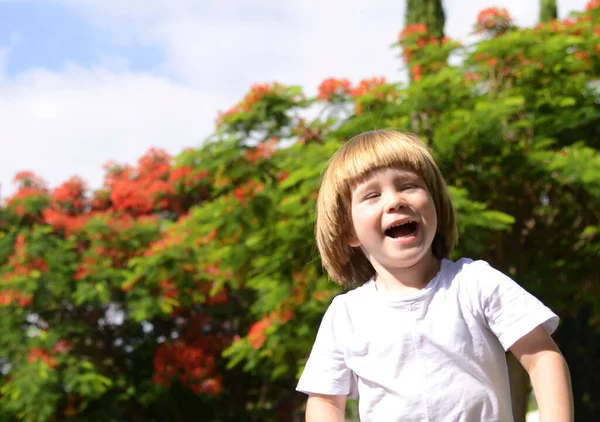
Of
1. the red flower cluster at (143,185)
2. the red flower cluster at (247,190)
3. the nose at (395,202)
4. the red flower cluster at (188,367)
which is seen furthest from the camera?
the red flower cluster at (143,185)

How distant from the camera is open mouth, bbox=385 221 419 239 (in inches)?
81.0

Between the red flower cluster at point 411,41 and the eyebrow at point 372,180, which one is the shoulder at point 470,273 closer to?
the eyebrow at point 372,180

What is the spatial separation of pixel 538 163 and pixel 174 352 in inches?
287

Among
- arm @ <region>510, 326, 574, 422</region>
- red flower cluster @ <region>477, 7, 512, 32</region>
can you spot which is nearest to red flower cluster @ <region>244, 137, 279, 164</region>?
red flower cluster @ <region>477, 7, 512, 32</region>

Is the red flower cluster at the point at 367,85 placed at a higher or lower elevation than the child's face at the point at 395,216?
higher

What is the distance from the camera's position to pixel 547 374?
184cm

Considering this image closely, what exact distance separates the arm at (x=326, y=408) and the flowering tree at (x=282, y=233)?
515 cm

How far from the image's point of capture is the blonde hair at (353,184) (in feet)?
6.80

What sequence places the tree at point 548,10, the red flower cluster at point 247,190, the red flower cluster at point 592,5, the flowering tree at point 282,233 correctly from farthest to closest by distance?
the tree at point 548,10, the red flower cluster at point 592,5, the red flower cluster at point 247,190, the flowering tree at point 282,233

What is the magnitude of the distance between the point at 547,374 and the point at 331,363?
508mm

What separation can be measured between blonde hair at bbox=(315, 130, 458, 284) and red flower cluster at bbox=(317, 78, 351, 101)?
8.58 metres

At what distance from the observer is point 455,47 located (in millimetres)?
10961

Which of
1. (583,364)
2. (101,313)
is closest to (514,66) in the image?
(583,364)

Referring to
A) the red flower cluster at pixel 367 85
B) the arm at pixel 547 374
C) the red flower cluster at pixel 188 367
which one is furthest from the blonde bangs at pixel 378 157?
the red flower cluster at pixel 188 367
